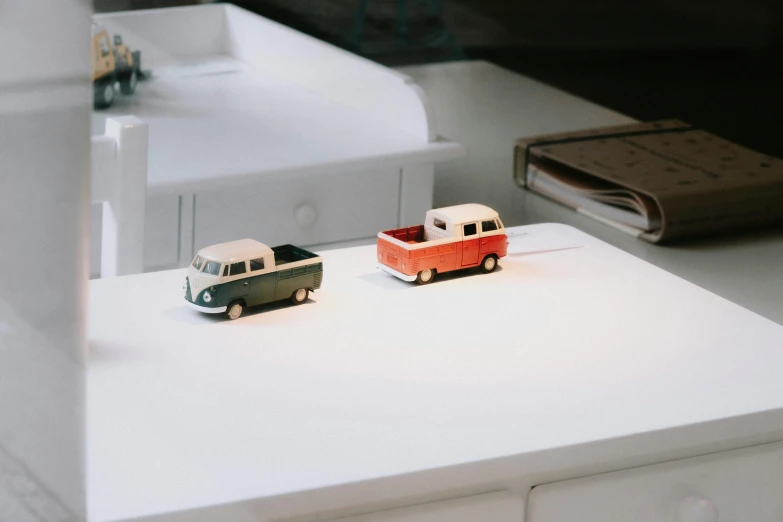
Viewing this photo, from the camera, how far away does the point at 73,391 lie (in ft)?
1.28

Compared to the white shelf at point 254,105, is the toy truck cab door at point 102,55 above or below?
above

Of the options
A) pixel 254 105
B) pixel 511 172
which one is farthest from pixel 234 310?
pixel 511 172

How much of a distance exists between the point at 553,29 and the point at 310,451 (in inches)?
27.1

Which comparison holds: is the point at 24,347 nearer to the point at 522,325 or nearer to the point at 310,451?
the point at 310,451

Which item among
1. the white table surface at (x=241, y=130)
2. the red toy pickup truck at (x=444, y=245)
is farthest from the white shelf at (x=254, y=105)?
the red toy pickup truck at (x=444, y=245)

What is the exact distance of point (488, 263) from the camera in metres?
0.76

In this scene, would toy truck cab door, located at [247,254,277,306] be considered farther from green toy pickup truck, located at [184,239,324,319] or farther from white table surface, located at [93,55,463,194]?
white table surface, located at [93,55,463,194]

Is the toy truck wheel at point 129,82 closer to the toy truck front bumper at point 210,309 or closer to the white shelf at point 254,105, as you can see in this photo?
the white shelf at point 254,105

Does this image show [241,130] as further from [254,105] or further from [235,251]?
[235,251]

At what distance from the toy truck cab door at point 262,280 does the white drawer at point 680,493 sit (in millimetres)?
217

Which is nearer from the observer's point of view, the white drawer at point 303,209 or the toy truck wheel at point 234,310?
the toy truck wheel at point 234,310

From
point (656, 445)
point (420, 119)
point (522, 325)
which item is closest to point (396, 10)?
point (420, 119)

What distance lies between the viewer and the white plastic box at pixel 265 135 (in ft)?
3.11

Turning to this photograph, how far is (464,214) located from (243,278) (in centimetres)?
18
